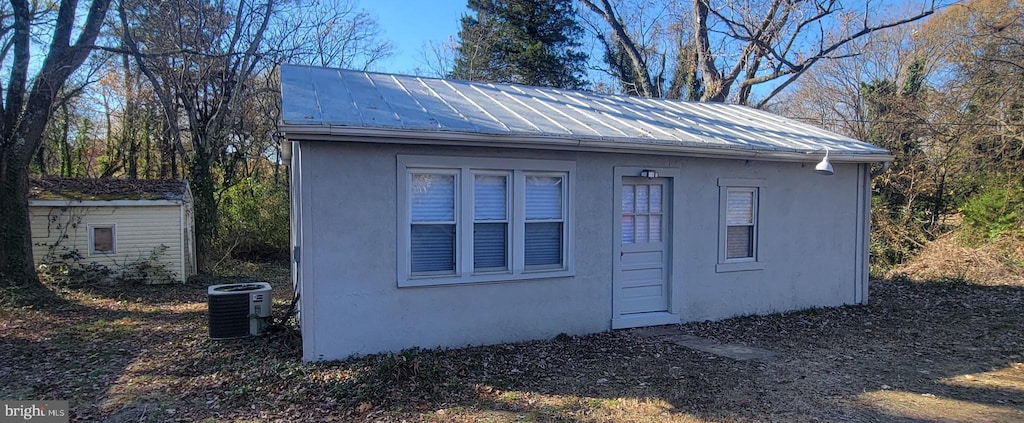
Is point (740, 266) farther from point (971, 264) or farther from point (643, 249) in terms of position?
point (971, 264)

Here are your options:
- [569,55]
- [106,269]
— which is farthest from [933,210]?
[106,269]

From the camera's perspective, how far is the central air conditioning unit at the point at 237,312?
6.68 metres

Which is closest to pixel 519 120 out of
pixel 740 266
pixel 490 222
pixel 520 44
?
pixel 490 222

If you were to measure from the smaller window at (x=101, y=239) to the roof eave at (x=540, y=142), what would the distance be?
31.1 feet

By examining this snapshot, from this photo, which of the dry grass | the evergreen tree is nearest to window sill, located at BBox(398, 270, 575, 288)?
the dry grass

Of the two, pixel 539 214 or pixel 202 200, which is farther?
pixel 202 200

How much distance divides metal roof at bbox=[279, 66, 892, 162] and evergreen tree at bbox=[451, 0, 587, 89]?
1292 cm

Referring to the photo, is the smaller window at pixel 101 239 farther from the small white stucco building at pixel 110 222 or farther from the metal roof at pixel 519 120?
the metal roof at pixel 519 120

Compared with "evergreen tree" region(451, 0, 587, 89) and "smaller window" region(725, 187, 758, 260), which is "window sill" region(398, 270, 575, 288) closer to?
"smaller window" region(725, 187, 758, 260)

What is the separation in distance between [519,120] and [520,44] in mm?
16298

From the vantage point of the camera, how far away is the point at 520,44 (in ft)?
72.0

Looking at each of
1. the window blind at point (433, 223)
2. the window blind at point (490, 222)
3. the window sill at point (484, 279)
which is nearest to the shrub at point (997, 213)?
the window sill at point (484, 279)

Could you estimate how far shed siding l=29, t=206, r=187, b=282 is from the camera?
1152 centimetres

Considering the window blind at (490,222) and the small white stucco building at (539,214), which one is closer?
the small white stucco building at (539,214)
